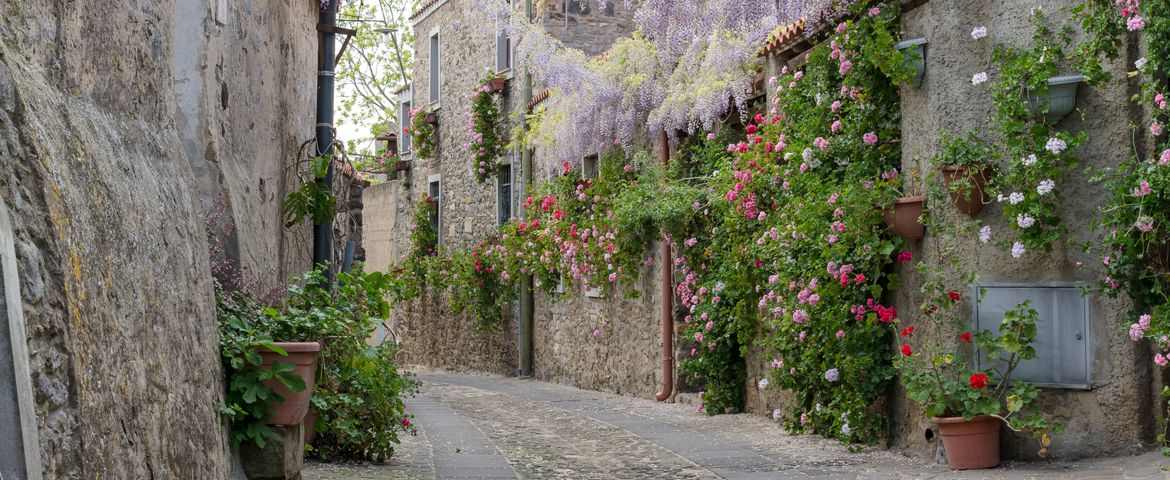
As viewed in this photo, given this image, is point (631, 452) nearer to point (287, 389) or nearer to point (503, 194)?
point (287, 389)

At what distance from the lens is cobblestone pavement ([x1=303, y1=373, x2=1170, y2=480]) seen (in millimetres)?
5855

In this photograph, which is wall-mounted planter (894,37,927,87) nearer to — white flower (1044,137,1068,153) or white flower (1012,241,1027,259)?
white flower (1044,137,1068,153)

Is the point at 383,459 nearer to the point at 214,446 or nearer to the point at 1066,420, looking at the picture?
the point at 214,446

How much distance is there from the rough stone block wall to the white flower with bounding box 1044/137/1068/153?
238 millimetres

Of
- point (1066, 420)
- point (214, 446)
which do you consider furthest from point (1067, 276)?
point (214, 446)

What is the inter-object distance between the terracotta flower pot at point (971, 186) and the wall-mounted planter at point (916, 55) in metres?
0.61

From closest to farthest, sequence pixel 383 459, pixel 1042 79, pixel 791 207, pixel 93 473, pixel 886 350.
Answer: pixel 93 473 → pixel 1042 79 → pixel 383 459 → pixel 886 350 → pixel 791 207

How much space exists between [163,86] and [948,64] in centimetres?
429

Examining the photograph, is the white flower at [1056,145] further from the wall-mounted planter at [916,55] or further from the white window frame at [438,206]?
the white window frame at [438,206]

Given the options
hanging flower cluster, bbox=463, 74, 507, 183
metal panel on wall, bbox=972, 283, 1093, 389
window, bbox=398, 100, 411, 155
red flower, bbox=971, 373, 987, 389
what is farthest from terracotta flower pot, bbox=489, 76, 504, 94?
red flower, bbox=971, 373, 987, 389

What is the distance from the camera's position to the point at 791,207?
772 centimetres

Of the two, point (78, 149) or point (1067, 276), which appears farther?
point (1067, 276)

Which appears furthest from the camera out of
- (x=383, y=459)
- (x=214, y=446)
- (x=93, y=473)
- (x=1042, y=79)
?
(x=383, y=459)

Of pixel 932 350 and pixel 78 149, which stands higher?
pixel 78 149
